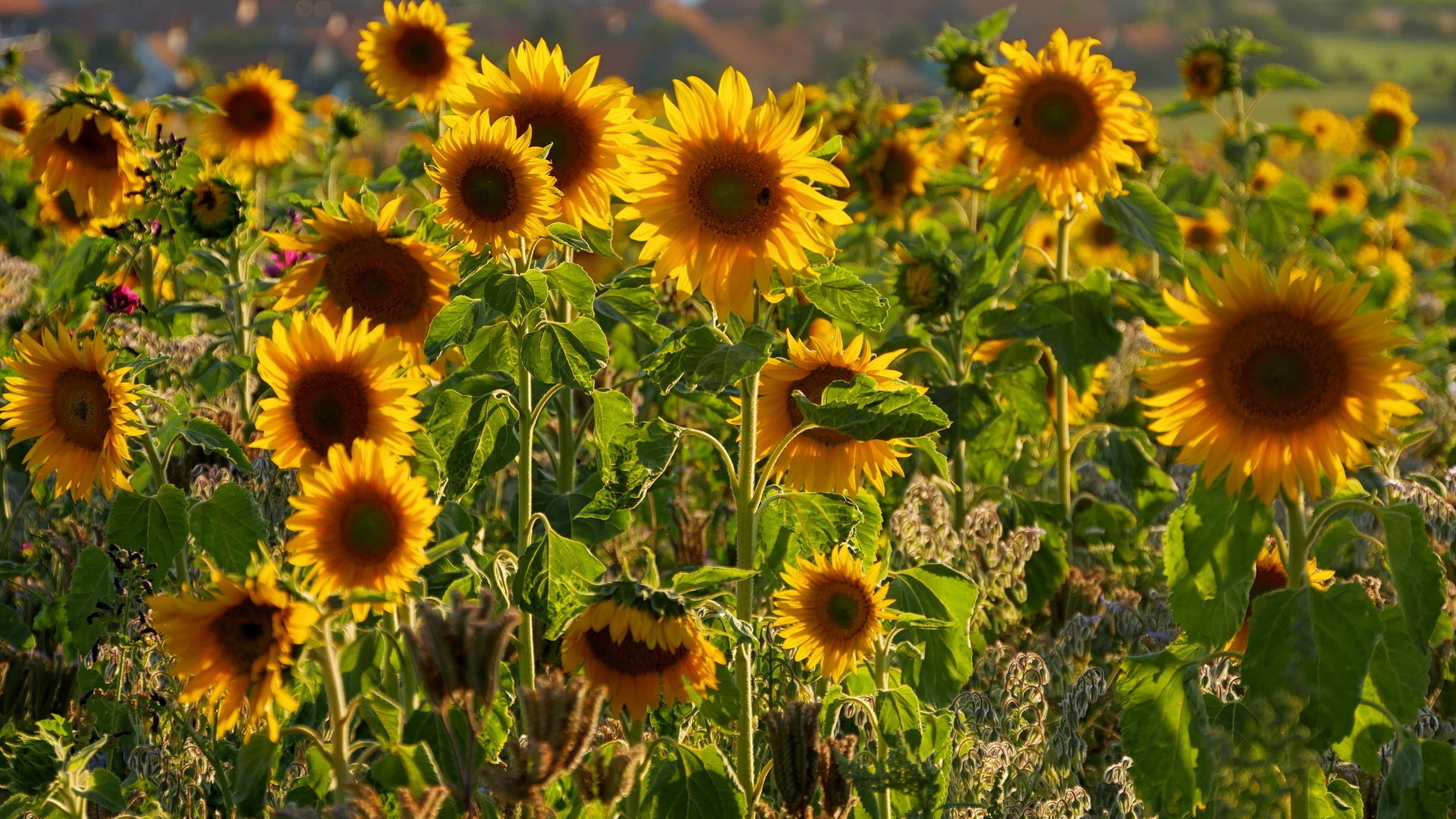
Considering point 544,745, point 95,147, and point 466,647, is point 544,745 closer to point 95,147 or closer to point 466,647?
point 466,647

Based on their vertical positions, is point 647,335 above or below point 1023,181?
below

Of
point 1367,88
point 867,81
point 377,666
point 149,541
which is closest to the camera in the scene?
point 377,666

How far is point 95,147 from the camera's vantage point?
10.8 feet

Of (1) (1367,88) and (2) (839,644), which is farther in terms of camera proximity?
(1) (1367,88)

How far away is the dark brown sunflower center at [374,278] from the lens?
2494mm

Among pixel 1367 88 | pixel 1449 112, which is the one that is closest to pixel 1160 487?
pixel 1449 112

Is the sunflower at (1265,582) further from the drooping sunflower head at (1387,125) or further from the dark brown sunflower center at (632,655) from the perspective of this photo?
the drooping sunflower head at (1387,125)

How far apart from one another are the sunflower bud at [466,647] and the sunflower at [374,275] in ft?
3.62

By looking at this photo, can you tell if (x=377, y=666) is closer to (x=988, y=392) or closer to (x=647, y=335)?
(x=647, y=335)

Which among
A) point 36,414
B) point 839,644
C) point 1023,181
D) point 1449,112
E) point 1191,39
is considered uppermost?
point 1449,112

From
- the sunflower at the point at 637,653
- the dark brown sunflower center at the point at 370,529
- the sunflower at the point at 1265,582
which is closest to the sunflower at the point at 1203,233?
the sunflower at the point at 1265,582

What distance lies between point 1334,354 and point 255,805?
1656 mm

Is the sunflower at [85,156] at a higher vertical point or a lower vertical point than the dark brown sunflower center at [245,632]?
higher

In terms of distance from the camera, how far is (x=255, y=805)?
1.75 metres
